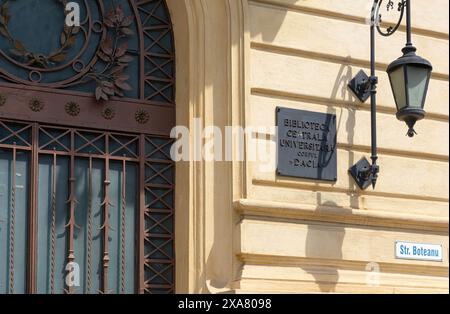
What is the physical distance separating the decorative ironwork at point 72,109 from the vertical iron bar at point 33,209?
361 millimetres

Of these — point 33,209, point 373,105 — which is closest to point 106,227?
point 33,209

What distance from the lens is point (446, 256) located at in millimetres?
12922

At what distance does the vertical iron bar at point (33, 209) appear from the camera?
11266 mm

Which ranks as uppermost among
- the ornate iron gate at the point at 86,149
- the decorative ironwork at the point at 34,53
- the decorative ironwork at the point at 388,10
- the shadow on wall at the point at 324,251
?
the decorative ironwork at the point at 388,10

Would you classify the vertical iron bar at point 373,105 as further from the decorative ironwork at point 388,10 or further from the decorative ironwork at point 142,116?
the decorative ironwork at point 142,116

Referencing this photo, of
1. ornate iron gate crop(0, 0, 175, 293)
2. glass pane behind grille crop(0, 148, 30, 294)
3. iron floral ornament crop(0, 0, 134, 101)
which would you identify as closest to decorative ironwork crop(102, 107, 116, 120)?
ornate iron gate crop(0, 0, 175, 293)

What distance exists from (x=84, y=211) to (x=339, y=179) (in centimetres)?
269

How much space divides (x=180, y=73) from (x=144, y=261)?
1.97 metres

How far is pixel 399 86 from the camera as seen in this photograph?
38.9 ft

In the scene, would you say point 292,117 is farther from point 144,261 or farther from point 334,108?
point 144,261

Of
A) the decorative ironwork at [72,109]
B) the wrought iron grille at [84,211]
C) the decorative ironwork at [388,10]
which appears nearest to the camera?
the wrought iron grille at [84,211]

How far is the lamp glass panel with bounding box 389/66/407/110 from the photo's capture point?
1181cm

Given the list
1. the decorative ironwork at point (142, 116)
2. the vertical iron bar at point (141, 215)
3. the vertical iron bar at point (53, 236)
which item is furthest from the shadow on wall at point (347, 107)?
the vertical iron bar at point (53, 236)
